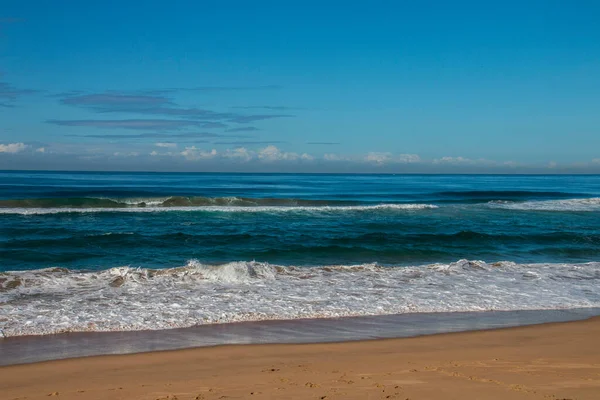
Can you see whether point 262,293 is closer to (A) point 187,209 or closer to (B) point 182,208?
(A) point 187,209

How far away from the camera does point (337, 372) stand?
6.12 meters

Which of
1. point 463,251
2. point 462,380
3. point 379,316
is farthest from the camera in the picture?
point 463,251

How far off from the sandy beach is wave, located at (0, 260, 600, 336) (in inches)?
72.6

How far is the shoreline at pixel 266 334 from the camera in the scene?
282 inches

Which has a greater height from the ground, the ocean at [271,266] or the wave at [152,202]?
the wave at [152,202]

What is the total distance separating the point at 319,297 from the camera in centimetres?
1049

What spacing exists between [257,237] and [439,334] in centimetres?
1079

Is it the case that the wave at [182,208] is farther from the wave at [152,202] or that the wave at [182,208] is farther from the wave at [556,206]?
the wave at [556,206]

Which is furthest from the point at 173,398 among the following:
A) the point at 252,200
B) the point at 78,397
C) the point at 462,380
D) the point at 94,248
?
the point at 252,200

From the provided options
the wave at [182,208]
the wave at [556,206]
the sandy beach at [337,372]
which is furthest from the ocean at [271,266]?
the wave at [556,206]

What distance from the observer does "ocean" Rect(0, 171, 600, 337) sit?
951 centimetres

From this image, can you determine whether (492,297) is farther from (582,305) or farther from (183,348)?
(183,348)

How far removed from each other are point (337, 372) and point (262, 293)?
15.8 ft

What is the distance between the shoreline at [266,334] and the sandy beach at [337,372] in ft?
1.12
